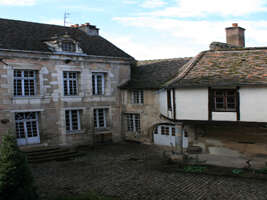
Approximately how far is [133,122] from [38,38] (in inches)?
311

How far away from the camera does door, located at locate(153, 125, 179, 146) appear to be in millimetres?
18656

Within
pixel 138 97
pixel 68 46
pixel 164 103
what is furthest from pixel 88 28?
pixel 164 103

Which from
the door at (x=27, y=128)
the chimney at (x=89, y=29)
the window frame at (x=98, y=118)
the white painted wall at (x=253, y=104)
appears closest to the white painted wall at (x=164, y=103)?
the white painted wall at (x=253, y=104)

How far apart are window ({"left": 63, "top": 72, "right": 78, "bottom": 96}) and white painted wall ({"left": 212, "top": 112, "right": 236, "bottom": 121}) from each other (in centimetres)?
911

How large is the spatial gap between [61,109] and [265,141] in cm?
1116

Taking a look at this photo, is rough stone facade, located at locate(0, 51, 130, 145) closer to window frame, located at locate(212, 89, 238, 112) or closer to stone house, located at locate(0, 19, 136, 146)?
stone house, located at locate(0, 19, 136, 146)

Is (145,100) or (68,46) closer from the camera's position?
(68,46)

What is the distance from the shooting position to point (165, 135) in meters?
19.0

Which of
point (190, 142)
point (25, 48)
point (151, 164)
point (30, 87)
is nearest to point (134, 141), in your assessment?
point (190, 142)

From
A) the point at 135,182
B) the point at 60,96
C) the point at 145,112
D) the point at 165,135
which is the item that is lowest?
the point at 135,182

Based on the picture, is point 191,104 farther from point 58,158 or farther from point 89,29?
point 89,29

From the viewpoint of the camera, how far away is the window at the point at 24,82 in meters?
16.5

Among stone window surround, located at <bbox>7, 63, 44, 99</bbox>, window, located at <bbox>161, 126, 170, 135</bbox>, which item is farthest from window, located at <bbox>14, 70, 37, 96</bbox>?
window, located at <bbox>161, 126, 170, 135</bbox>

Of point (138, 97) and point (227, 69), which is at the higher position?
point (227, 69)
